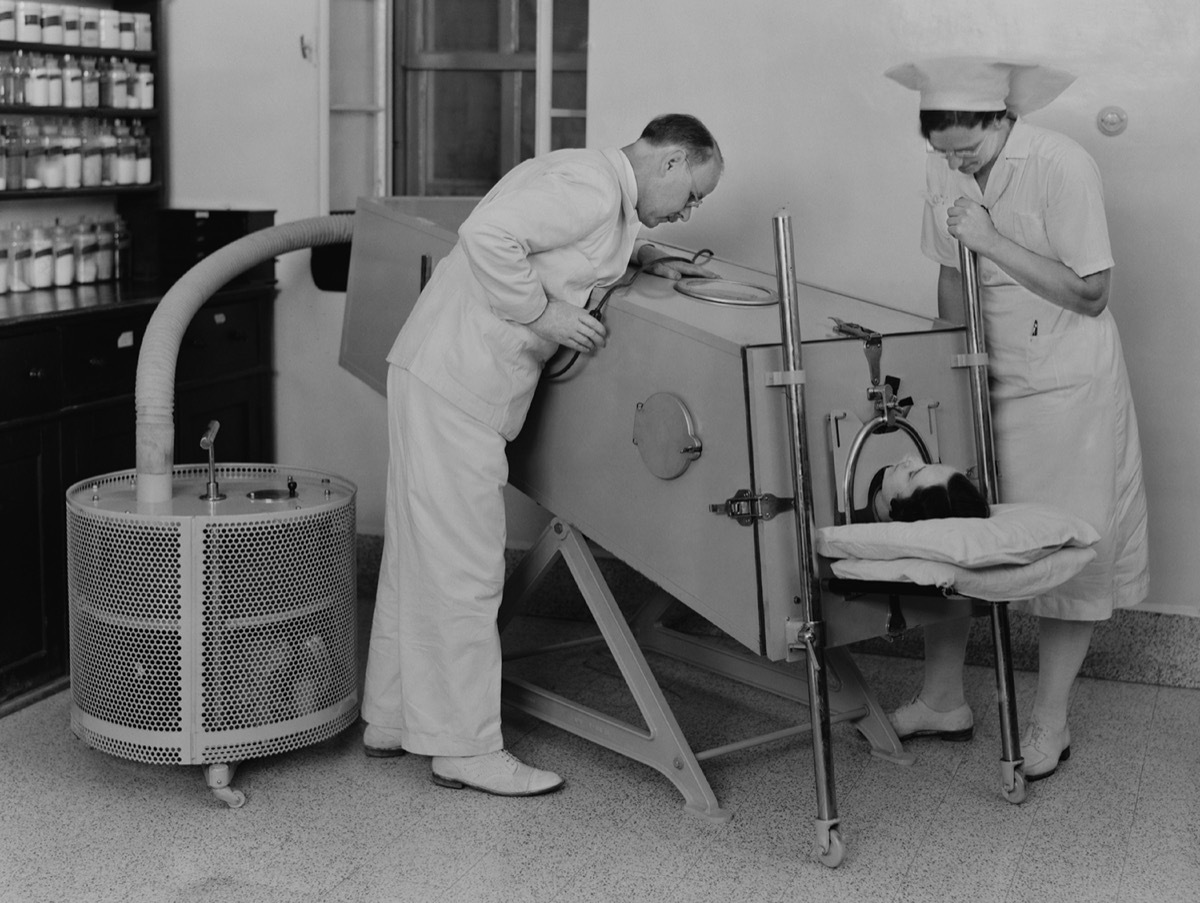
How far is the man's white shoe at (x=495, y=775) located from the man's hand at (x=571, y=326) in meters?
0.89

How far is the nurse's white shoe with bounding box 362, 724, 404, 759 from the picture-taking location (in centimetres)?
322

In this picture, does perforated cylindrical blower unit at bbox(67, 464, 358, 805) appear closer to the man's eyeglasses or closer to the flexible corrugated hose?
the flexible corrugated hose

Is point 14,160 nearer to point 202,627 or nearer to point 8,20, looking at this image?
point 8,20

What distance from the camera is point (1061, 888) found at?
2.69 meters

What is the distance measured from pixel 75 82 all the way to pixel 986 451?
2.66m

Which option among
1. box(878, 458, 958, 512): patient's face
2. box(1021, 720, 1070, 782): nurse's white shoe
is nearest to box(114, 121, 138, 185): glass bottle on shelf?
box(878, 458, 958, 512): patient's face

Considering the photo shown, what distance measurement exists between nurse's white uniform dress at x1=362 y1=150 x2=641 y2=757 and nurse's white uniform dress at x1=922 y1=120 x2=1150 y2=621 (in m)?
0.79

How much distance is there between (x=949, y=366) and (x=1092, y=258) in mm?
357

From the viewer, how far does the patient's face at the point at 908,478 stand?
263 centimetres

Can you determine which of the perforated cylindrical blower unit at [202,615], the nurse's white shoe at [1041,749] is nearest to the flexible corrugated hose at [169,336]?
the perforated cylindrical blower unit at [202,615]

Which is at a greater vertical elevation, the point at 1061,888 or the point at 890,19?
the point at 890,19

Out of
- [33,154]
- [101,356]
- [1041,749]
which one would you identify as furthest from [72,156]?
[1041,749]

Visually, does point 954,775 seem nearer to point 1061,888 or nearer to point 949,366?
point 1061,888

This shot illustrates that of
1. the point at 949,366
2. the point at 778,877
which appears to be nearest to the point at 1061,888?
the point at 778,877
